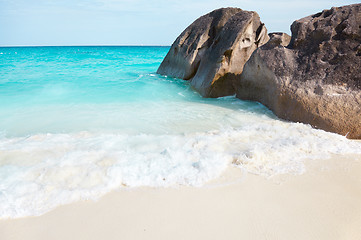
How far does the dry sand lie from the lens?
2.13m

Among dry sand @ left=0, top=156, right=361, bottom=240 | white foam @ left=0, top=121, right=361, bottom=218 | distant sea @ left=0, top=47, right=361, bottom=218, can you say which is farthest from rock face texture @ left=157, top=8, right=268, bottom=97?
dry sand @ left=0, top=156, right=361, bottom=240

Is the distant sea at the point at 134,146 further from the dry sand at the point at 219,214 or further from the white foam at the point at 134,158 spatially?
the dry sand at the point at 219,214

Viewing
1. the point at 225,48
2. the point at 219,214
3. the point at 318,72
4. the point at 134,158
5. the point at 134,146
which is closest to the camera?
the point at 219,214

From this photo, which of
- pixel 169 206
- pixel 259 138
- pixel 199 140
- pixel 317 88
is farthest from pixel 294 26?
pixel 169 206

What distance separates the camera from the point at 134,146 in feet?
12.3

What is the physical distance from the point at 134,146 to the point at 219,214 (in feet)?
5.85

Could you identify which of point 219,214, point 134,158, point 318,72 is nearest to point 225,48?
point 318,72

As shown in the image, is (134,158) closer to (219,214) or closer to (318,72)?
(219,214)

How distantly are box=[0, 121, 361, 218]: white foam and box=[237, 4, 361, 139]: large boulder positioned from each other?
381 millimetres

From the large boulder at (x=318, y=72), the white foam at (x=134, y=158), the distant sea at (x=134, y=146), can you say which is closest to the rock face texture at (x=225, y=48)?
the distant sea at (x=134, y=146)

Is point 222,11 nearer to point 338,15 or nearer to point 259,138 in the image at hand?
point 338,15

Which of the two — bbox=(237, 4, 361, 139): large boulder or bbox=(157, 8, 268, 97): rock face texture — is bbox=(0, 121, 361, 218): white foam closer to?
bbox=(237, 4, 361, 139): large boulder

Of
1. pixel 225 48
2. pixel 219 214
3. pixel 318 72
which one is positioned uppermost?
pixel 225 48

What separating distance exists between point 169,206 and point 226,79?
17.0 feet
